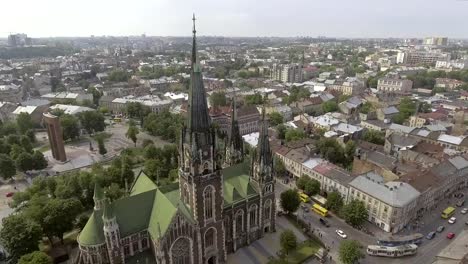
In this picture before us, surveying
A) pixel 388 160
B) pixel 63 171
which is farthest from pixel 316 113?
pixel 63 171

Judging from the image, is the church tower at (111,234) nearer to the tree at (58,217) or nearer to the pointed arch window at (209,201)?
the pointed arch window at (209,201)

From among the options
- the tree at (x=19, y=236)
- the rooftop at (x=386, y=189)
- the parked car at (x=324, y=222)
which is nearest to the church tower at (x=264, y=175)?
the parked car at (x=324, y=222)

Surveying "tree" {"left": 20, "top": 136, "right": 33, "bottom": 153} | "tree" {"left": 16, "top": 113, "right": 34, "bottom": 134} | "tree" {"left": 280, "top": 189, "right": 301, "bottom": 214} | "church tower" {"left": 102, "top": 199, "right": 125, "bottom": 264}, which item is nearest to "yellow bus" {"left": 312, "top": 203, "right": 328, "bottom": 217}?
"tree" {"left": 280, "top": 189, "right": 301, "bottom": 214}

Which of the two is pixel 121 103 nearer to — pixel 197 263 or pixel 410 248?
pixel 197 263

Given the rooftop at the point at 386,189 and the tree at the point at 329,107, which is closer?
the rooftop at the point at 386,189

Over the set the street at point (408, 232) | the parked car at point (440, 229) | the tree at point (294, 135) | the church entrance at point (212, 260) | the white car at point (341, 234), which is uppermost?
the tree at point (294, 135)

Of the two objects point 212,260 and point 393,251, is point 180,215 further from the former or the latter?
point 393,251

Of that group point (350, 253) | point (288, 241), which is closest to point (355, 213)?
point (350, 253)
